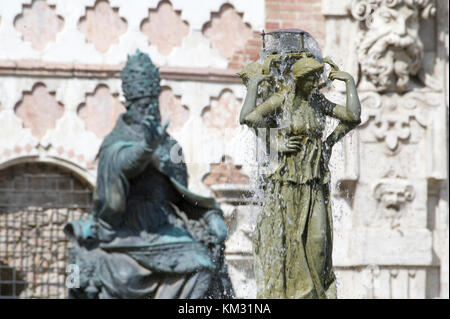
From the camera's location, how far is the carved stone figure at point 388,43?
40.4ft

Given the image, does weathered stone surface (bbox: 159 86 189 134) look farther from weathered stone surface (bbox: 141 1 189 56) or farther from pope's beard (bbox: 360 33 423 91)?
pope's beard (bbox: 360 33 423 91)

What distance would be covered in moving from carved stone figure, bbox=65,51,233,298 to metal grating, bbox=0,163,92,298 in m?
1.14

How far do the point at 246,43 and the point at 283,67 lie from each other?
4382mm

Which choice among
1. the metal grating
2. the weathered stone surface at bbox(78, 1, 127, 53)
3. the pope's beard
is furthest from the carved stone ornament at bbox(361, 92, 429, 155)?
the metal grating

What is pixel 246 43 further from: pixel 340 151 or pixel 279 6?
pixel 340 151

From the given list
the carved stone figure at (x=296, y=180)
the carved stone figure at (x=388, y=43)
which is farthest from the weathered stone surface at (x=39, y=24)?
the carved stone figure at (x=296, y=180)

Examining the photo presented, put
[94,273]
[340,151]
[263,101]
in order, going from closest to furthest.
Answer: [263,101] < [94,273] < [340,151]

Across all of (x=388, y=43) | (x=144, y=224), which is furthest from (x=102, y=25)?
(x=388, y=43)

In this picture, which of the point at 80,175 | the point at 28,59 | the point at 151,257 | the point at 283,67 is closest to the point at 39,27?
the point at 28,59

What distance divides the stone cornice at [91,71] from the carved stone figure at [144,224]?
1.26 m

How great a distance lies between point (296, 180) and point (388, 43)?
445 centimetres

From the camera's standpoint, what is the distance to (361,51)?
12375 mm

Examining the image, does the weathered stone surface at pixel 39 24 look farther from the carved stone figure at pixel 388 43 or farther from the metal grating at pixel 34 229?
the carved stone figure at pixel 388 43

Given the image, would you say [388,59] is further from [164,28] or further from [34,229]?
[34,229]
